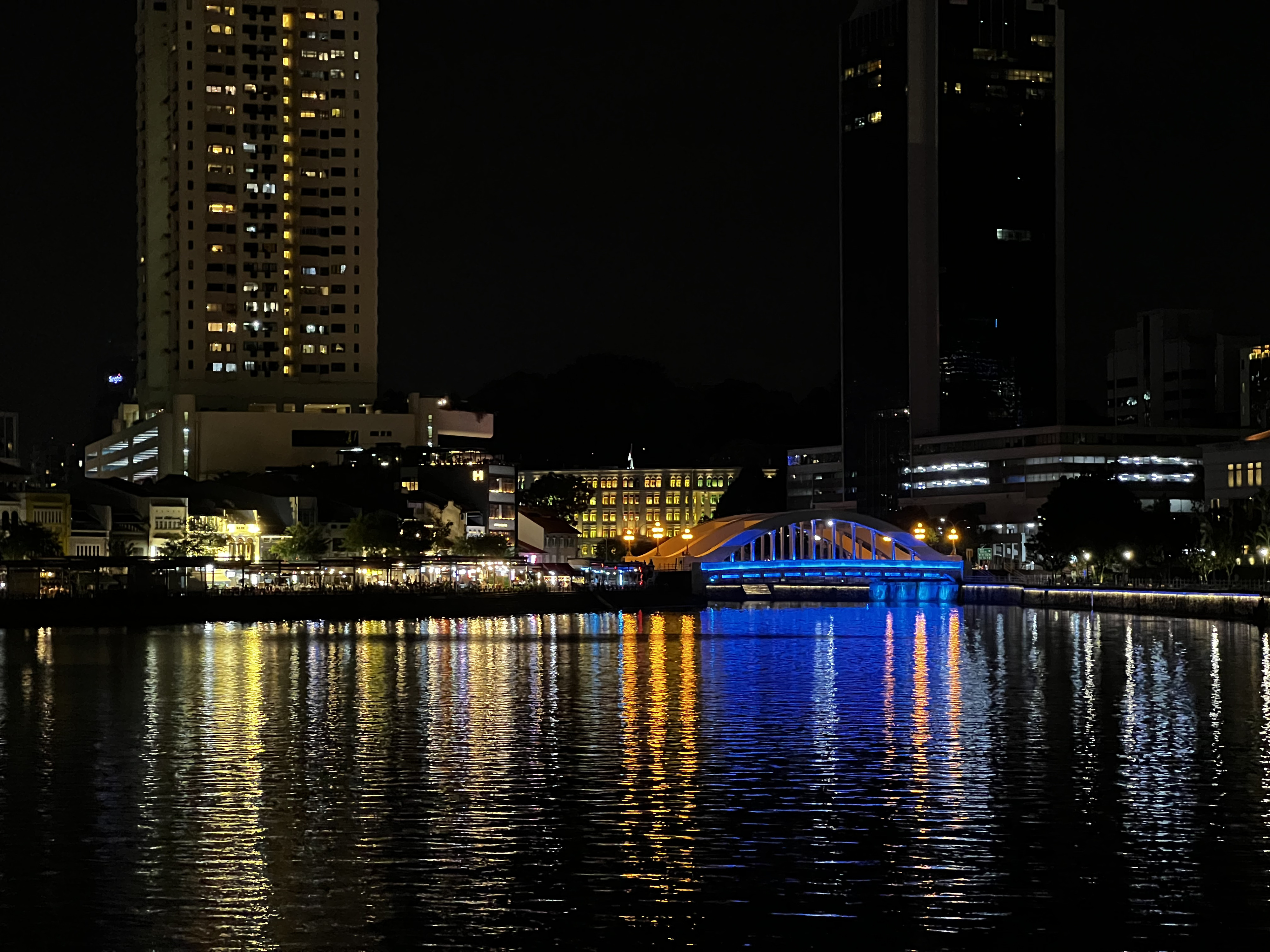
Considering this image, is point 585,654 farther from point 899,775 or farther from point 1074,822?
point 1074,822

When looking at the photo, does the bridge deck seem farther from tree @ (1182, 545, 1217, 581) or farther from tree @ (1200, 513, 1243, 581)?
tree @ (1200, 513, 1243, 581)

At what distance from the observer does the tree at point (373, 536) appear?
181250 mm

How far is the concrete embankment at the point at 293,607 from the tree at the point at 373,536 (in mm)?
24151

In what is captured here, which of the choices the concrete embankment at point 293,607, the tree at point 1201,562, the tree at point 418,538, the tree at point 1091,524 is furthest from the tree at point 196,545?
the tree at point 1201,562

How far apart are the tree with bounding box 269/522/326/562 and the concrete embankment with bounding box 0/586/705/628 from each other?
2537cm

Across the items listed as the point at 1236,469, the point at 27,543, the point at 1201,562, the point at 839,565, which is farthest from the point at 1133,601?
the point at 27,543

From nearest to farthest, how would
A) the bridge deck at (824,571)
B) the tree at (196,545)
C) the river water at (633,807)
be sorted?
the river water at (633,807)
the tree at (196,545)
the bridge deck at (824,571)

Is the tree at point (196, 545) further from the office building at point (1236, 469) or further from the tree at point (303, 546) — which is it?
the office building at point (1236, 469)

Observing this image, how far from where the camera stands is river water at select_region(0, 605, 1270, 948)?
29.0 meters

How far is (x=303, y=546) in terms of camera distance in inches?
6944

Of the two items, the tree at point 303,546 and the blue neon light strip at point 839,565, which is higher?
the tree at point 303,546

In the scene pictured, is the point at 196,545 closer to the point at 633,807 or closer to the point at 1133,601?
the point at 1133,601

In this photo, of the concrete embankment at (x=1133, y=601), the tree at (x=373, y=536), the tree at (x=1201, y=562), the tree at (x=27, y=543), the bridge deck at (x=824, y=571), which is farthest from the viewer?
the bridge deck at (x=824, y=571)

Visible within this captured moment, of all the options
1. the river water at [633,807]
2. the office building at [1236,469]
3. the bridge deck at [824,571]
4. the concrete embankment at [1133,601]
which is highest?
the office building at [1236,469]
